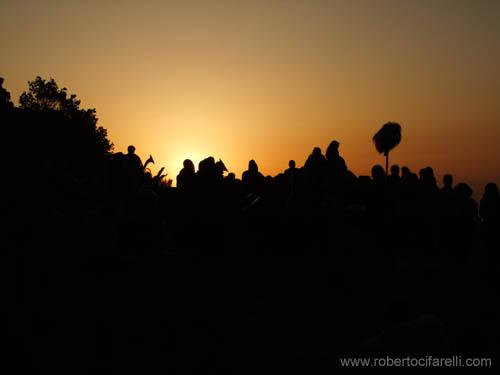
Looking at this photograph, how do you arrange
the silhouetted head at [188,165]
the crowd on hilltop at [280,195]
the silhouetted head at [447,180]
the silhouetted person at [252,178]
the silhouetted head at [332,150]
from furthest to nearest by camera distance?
1. the silhouetted person at [252,178]
2. the silhouetted head at [447,180]
3. the silhouetted head at [188,165]
4. the silhouetted head at [332,150]
5. the crowd on hilltop at [280,195]

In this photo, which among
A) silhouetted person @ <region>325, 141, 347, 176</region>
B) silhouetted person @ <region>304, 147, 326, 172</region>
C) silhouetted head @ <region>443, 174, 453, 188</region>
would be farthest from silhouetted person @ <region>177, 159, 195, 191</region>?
silhouetted head @ <region>443, 174, 453, 188</region>

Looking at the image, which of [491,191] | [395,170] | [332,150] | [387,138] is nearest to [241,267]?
[332,150]

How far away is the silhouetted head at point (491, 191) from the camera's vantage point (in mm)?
12295

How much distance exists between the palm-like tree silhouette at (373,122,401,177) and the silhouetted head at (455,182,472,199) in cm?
187

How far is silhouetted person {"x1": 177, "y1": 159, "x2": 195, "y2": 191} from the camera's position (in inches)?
466

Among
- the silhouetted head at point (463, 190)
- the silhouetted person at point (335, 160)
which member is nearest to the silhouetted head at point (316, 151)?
the silhouetted person at point (335, 160)

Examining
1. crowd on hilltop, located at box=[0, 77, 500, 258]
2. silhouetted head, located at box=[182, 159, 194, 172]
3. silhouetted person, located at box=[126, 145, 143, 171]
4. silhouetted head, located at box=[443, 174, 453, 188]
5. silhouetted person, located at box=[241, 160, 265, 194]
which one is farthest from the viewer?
silhouetted person, located at box=[126, 145, 143, 171]

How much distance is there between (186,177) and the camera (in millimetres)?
12062

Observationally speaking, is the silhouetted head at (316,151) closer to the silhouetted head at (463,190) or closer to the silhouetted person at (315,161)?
the silhouetted person at (315,161)

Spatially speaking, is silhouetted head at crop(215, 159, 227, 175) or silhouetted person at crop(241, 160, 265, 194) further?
silhouetted person at crop(241, 160, 265, 194)

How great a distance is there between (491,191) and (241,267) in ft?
20.0

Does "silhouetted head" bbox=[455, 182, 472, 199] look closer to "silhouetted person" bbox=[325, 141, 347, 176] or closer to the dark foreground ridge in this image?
the dark foreground ridge

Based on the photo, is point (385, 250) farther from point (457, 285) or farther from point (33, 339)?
point (33, 339)

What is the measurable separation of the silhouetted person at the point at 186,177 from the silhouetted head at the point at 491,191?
6733 mm
